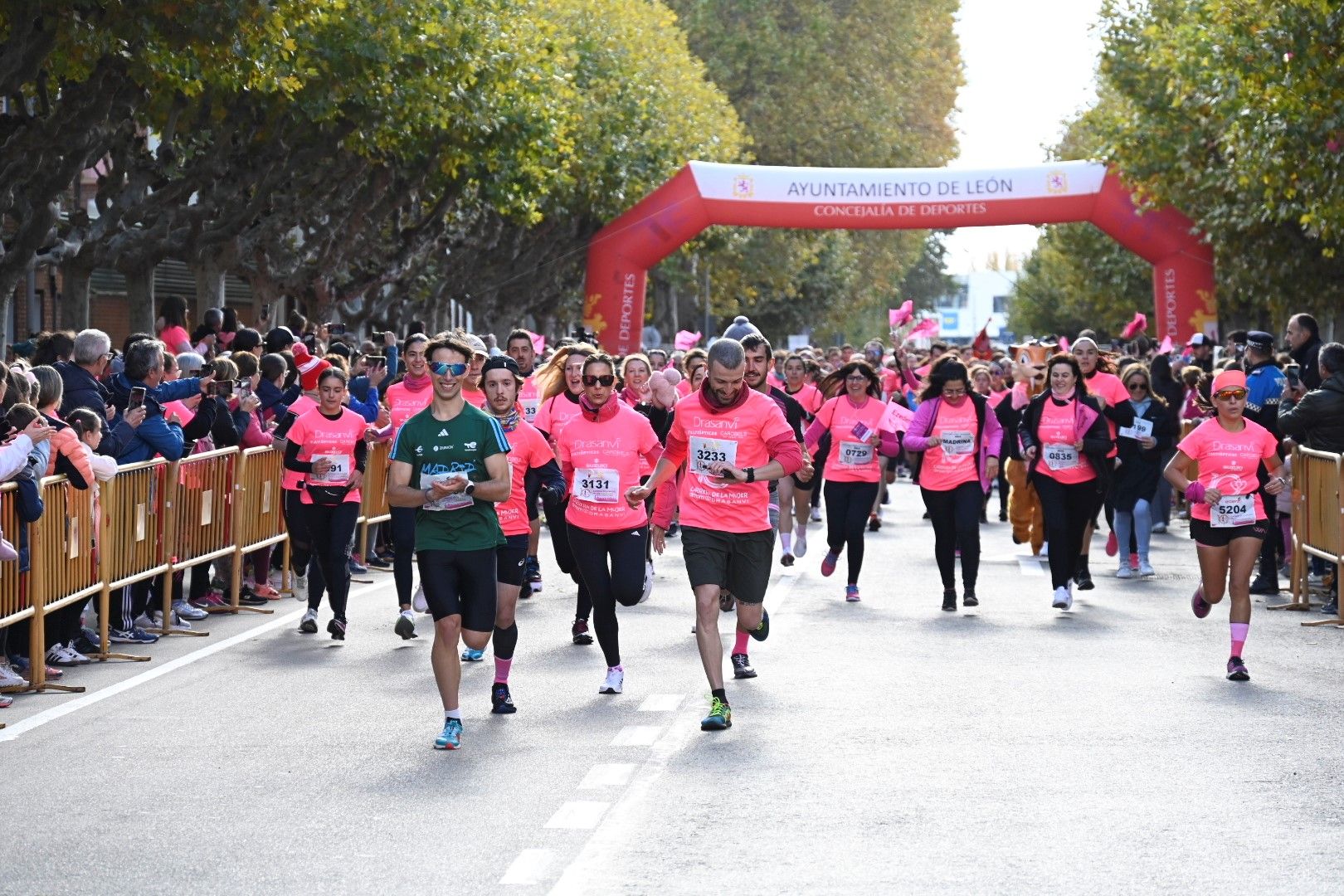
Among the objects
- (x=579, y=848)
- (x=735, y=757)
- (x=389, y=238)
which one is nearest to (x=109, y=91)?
(x=735, y=757)

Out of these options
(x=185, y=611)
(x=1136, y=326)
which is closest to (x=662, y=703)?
(x=185, y=611)

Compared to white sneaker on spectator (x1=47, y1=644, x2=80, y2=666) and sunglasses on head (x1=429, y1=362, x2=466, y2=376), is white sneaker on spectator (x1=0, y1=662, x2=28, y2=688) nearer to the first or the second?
white sneaker on spectator (x1=47, y1=644, x2=80, y2=666)

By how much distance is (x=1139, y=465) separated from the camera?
726 inches

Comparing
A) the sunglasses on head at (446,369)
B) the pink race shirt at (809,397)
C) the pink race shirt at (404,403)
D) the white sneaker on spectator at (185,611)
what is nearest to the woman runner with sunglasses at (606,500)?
the sunglasses on head at (446,369)

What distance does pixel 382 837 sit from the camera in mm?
7527

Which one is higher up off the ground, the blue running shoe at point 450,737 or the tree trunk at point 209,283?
the tree trunk at point 209,283

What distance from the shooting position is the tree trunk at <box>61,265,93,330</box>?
1041 inches

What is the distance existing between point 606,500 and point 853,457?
483 centimetres

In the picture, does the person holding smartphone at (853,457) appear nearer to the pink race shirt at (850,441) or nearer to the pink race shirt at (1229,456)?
the pink race shirt at (850,441)

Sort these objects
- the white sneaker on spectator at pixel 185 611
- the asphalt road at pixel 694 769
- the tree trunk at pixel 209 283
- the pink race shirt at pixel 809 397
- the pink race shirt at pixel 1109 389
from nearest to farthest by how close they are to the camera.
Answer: the asphalt road at pixel 694 769 → the white sneaker on spectator at pixel 185 611 → the pink race shirt at pixel 1109 389 → the pink race shirt at pixel 809 397 → the tree trunk at pixel 209 283

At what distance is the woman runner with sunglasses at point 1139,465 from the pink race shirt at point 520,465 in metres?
7.52

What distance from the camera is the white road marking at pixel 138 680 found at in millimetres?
10156

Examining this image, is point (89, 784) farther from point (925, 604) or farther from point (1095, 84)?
point (1095, 84)

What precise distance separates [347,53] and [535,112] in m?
8.32
